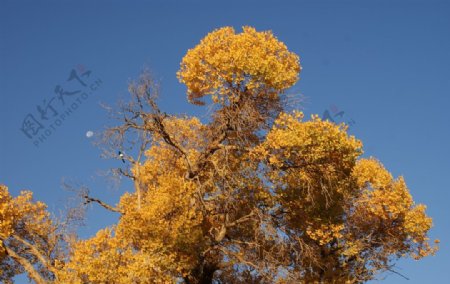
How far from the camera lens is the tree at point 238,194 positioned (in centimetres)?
2112

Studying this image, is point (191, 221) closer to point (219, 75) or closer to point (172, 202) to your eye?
point (172, 202)

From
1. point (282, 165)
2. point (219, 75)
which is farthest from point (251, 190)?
point (219, 75)

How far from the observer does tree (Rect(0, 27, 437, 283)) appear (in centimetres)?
2112

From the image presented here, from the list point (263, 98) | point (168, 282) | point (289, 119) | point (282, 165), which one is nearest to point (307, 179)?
point (282, 165)

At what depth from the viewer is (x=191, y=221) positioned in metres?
21.8

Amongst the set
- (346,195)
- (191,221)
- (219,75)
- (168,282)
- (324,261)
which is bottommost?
(168,282)

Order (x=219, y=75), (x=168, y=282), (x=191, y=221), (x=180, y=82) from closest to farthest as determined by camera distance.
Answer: (x=168, y=282) → (x=191, y=221) → (x=219, y=75) → (x=180, y=82)

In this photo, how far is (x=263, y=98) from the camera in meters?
23.9

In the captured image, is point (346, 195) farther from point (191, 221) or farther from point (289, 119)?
point (191, 221)

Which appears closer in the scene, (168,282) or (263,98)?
(168,282)

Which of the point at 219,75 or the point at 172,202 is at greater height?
the point at 219,75

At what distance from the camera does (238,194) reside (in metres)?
23.5

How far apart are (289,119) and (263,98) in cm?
230

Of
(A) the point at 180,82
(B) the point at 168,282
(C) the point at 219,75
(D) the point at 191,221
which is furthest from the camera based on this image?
(A) the point at 180,82
